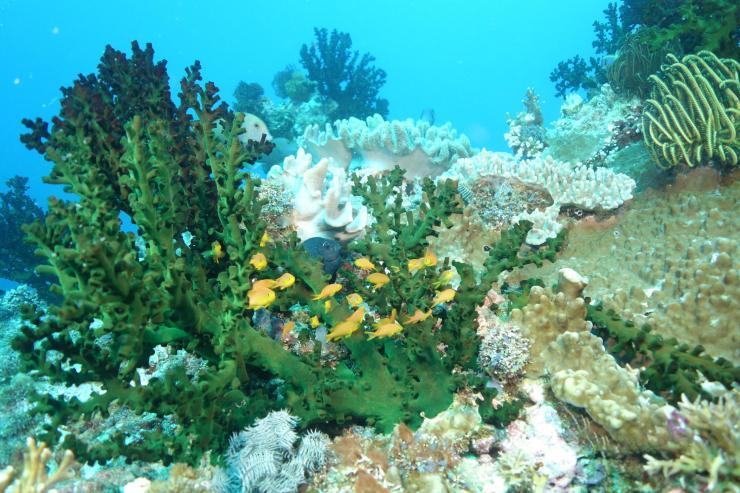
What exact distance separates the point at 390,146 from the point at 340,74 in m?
11.4

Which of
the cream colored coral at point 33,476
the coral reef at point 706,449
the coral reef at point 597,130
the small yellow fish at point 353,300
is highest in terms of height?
the coral reef at point 597,130

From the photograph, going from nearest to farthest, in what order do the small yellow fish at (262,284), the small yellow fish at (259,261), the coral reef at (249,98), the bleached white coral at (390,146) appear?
the small yellow fish at (262,284) → the small yellow fish at (259,261) → the bleached white coral at (390,146) → the coral reef at (249,98)

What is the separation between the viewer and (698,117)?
19.7 feet

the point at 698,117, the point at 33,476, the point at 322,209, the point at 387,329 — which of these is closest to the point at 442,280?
the point at 387,329

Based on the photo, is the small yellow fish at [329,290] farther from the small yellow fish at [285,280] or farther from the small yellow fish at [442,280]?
the small yellow fish at [442,280]

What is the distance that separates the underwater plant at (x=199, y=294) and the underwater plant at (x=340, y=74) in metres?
14.7

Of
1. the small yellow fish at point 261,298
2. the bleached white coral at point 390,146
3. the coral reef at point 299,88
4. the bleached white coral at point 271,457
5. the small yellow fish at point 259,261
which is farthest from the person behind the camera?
the coral reef at point 299,88

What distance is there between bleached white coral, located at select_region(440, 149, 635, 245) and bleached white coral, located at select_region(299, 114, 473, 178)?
6.52ft

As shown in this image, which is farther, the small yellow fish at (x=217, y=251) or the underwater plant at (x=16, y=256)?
the underwater plant at (x=16, y=256)

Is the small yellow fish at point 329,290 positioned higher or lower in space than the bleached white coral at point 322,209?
lower

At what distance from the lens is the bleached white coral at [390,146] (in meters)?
8.56

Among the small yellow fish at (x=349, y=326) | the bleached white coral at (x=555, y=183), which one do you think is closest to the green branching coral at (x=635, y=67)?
the bleached white coral at (x=555, y=183)

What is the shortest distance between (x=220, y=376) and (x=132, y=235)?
1123 mm

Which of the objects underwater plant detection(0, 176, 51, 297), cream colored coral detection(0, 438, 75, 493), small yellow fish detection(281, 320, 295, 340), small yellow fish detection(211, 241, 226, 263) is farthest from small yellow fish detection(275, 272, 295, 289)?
underwater plant detection(0, 176, 51, 297)
